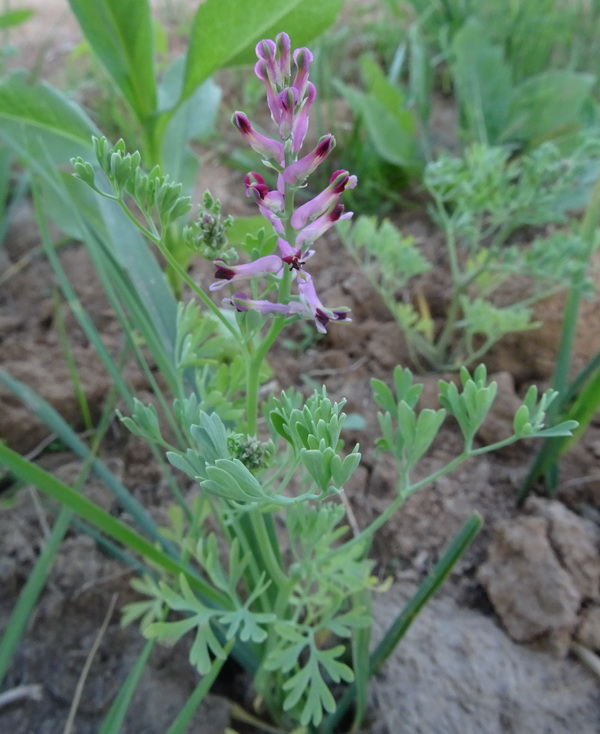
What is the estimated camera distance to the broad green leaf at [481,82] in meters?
1.37

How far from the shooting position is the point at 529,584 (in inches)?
30.5

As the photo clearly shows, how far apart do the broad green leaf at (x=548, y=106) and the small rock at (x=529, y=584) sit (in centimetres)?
92

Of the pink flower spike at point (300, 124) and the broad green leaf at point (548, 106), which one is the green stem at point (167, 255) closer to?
the pink flower spike at point (300, 124)

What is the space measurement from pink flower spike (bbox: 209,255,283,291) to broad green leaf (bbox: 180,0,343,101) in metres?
0.63

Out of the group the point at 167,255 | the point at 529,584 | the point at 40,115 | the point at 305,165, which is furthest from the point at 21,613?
the point at 40,115

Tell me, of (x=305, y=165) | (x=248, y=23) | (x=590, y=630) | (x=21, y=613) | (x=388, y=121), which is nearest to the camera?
(x=305, y=165)

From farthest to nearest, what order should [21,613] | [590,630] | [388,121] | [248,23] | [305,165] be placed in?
[388,121] < [248,23] < [590,630] < [21,613] < [305,165]

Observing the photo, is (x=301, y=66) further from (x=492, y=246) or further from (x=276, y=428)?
(x=492, y=246)

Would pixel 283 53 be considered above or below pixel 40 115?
below

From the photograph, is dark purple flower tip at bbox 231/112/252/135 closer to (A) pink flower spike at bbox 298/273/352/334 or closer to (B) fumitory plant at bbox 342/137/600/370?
(A) pink flower spike at bbox 298/273/352/334

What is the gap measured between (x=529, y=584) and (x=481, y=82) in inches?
43.7

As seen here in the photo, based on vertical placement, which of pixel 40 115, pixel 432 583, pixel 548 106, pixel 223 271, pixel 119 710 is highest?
pixel 548 106

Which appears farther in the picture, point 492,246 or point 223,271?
point 492,246

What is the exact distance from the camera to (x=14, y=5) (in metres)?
2.35
